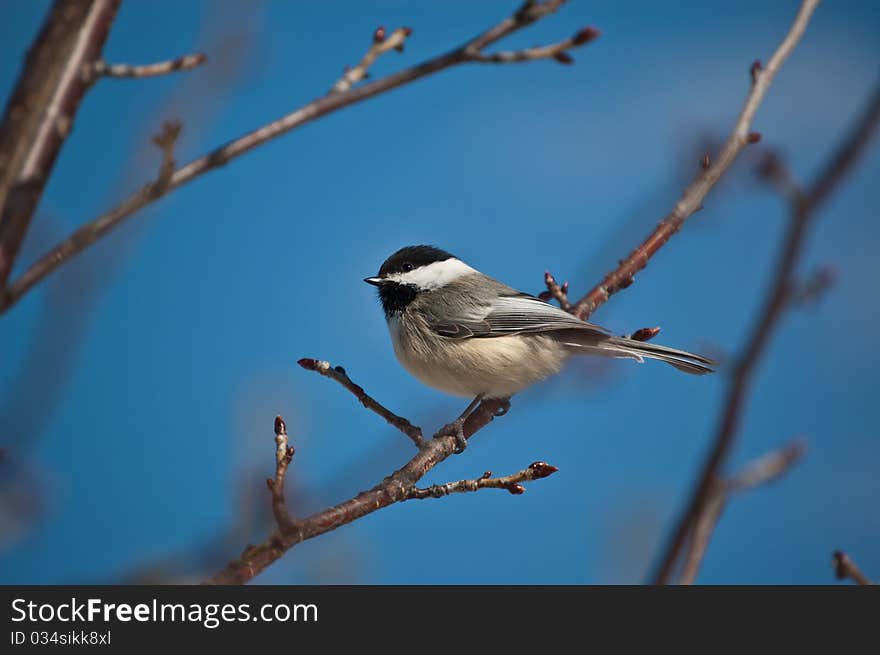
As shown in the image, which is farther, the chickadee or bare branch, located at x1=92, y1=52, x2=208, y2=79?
the chickadee

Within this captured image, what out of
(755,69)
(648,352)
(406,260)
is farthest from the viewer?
(406,260)

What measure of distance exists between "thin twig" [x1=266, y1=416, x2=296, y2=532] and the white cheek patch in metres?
1.69

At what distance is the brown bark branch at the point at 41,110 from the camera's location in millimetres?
854

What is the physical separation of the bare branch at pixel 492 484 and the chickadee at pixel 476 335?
99 cm

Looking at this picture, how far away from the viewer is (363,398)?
1.81 meters

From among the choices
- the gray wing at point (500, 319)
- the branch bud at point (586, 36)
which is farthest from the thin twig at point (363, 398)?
the branch bud at point (586, 36)

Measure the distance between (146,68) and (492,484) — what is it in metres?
0.86

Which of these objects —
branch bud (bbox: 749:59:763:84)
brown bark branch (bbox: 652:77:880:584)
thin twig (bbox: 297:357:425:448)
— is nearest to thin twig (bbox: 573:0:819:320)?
branch bud (bbox: 749:59:763:84)

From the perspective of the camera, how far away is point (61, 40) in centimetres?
89

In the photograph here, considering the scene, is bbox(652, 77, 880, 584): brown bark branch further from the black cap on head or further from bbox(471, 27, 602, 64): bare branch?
the black cap on head

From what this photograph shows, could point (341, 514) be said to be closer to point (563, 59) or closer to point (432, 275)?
point (563, 59)

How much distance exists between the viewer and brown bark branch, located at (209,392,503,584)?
95 centimetres

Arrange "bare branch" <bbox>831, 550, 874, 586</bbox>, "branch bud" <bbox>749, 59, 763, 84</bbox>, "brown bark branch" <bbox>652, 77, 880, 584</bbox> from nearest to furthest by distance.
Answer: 1. "brown bark branch" <bbox>652, 77, 880, 584</bbox>
2. "bare branch" <bbox>831, 550, 874, 586</bbox>
3. "branch bud" <bbox>749, 59, 763, 84</bbox>

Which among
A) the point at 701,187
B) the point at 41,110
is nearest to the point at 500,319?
the point at 701,187
